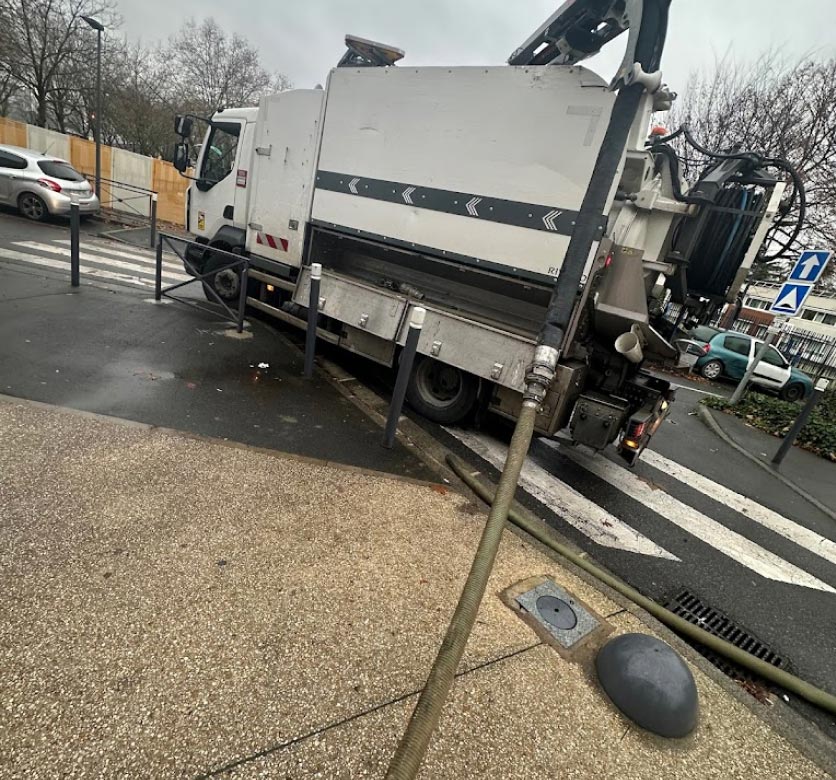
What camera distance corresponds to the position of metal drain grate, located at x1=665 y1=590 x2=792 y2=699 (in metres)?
2.75

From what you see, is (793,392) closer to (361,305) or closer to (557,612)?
(361,305)

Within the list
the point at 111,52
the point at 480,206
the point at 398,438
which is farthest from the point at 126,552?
the point at 111,52

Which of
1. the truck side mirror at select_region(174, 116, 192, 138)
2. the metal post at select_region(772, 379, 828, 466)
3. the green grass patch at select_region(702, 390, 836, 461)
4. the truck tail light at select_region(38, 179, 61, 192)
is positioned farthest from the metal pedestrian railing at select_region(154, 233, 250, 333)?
the green grass patch at select_region(702, 390, 836, 461)

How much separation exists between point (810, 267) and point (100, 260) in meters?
13.2

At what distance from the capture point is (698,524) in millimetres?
4492

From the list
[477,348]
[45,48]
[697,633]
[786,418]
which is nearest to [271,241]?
[477,348]

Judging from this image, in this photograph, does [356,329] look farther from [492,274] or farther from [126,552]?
[126,552]

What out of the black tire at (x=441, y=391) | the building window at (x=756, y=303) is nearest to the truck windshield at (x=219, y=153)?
the black tire at (x=441, y=391)

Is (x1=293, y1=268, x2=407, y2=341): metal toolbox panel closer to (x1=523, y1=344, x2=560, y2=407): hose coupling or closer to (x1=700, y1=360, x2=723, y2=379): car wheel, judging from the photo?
(x1=523, y1=344, x2=560, y2=407): hose coupling

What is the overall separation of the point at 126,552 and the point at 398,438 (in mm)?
2657

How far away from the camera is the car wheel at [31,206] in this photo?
11570 millimetres

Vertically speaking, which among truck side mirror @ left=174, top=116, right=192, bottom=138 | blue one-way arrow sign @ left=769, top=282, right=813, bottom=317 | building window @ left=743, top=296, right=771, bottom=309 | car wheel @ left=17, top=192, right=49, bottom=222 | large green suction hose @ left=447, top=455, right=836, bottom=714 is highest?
truck side mirror @ left=174, top=116, right=192, bottom=138

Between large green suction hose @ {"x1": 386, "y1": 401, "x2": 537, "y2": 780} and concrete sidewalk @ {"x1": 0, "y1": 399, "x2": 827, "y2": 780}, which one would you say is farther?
concrete sidewalk @ {"x1": 0, "y1": 399, "x2": 827, "y2": 780}

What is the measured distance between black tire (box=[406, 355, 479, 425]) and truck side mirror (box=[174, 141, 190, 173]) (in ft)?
18.0
